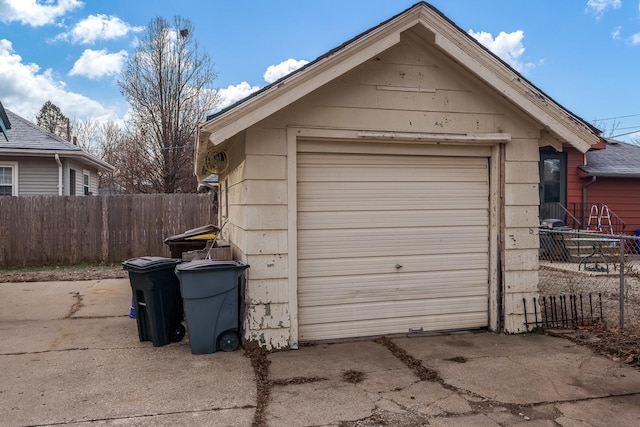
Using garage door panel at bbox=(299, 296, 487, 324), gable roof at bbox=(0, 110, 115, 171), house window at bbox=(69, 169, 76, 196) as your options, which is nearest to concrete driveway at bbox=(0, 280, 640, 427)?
garage door panel at bbox=(299, 296, 487, 324)

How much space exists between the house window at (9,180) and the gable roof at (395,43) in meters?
11.4

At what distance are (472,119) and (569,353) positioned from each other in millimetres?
2884

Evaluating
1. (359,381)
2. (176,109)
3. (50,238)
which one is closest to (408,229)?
A: (359,381)

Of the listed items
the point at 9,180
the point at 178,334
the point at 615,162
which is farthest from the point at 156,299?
the point at 615,162

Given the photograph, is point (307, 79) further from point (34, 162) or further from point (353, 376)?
point (34, 162)

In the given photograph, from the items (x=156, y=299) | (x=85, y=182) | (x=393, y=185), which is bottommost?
(x=156, y=299)

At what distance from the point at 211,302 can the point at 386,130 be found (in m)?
2.77

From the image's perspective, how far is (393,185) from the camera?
5785mm

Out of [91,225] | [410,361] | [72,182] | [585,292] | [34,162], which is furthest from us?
[72,182]

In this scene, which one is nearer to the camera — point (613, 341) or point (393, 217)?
point (613, 341)

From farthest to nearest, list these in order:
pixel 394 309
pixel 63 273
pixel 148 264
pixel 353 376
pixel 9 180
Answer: pixel 9 180 < pixel 63 273 < pixel 394 309 < pixel 148 264 < pixel 353 376

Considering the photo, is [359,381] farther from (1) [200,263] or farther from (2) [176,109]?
(2) [176,109]

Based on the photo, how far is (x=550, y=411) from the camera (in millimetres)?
3787

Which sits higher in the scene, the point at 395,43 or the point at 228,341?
the point at 395,43
